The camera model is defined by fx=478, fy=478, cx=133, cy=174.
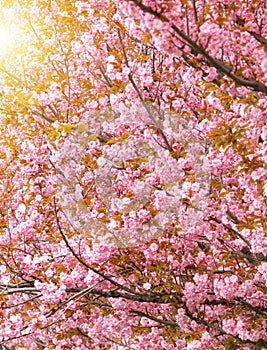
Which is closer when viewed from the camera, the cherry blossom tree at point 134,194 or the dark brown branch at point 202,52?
the dark brown branch at point 202,52

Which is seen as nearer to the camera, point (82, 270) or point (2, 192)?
point (82, 270)

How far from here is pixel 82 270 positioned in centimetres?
520

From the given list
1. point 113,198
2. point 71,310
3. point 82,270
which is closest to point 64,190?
point 113,198

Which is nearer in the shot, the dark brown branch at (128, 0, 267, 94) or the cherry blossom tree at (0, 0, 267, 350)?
the dark brown branch at (128, 0, 267, 94)

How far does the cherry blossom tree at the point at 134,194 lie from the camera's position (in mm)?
4582

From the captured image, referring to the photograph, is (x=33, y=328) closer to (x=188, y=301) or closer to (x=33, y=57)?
(x=188, y=301)

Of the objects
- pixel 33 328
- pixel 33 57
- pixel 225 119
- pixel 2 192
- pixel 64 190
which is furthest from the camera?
pixel 2 192

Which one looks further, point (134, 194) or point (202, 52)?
point (134, 194)

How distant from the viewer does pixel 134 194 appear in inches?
186

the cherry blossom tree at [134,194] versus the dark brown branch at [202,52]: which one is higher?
the cherry blossom tree at [134,194]

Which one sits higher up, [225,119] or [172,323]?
[225,119]

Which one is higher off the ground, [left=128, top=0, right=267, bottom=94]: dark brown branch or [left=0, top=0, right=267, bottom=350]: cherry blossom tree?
[left=0, top=0, right=267, bottom=350]: cherry blossom tree

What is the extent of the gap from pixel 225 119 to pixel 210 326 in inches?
96.2

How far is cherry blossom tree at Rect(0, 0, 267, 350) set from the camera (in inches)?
180
